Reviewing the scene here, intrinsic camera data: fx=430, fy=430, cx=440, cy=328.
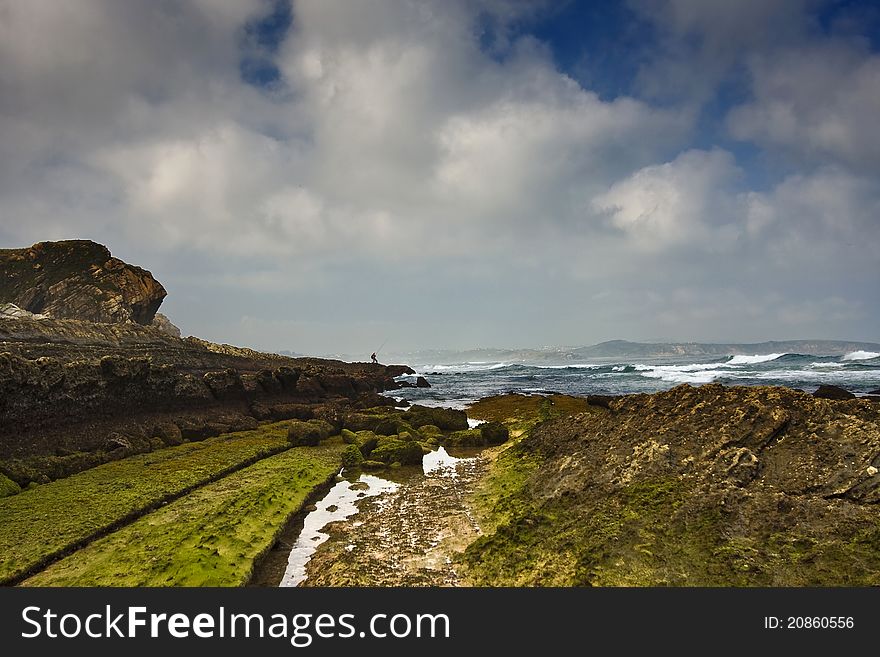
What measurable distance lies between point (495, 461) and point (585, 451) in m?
5.09

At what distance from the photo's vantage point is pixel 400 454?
17016mm

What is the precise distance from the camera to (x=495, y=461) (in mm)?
17141

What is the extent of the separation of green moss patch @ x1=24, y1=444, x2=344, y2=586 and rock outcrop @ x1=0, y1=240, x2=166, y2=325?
60.8 metres

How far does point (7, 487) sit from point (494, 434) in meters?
17.2

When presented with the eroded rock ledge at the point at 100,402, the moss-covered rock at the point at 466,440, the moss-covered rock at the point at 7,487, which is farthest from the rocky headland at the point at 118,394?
the moss-covered rock at the point at 466,440

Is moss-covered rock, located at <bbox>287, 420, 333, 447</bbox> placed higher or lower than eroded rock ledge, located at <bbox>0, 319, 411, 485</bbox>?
lower

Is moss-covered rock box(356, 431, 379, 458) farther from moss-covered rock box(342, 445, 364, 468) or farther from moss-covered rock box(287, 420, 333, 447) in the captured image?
moss-covered rock box(287, 420, 333, 447)

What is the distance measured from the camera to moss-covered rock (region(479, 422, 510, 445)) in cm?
2066

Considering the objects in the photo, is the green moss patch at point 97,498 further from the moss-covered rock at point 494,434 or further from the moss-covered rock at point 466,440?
the moss-covered rock at point 494,434

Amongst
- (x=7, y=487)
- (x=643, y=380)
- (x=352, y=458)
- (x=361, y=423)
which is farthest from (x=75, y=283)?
(x=643, y=380)

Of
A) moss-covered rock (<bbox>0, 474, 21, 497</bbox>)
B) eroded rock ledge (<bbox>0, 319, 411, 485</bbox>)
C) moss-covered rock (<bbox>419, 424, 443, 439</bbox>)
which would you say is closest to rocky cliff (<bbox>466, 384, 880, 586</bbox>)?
moss-covered rock (<bbox>419, 424, 443, 439</bbox>)

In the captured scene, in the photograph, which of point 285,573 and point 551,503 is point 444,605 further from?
point 551,503

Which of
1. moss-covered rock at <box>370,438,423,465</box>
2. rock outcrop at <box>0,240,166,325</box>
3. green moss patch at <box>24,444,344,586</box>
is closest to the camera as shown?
green moss patch at <box>24,444,344,586</box>

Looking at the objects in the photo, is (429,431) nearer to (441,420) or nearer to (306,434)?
(441,420)
